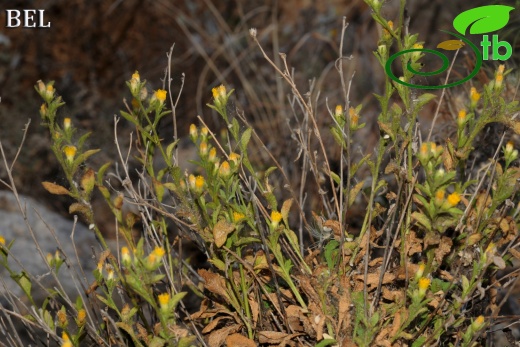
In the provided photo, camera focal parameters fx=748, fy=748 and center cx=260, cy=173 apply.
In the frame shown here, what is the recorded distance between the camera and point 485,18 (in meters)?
2.20

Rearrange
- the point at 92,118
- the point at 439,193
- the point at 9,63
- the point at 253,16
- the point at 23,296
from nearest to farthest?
the point at 439,193 < the point at 23,296 < the point at 92,118 < the point at 9,63 < the point at 253,16

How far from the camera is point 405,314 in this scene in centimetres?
141

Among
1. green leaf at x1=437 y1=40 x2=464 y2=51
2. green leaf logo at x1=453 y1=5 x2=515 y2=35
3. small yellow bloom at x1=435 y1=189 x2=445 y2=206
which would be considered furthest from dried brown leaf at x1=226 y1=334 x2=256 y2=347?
green leaf logo at x1=453 y1=5 x2=515 y2=35

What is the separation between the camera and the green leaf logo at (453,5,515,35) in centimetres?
210

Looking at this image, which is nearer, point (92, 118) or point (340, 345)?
point (340, 345)

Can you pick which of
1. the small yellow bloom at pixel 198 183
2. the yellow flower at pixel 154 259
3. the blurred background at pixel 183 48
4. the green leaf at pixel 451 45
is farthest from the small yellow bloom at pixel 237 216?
the blurred background at pixel 183 48

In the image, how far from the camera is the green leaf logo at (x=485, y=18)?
210cm

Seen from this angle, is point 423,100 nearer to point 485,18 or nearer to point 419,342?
point 419,342

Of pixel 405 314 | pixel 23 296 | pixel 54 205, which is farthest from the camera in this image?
pixel 54 205

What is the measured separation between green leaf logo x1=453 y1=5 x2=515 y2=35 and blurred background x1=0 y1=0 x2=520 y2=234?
4.80 ft

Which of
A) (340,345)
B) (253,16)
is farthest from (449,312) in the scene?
(253,16)

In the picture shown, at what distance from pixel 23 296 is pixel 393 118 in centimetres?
152

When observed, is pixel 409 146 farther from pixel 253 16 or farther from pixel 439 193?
pixel 253 16

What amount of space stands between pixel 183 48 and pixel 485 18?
2.28 m
